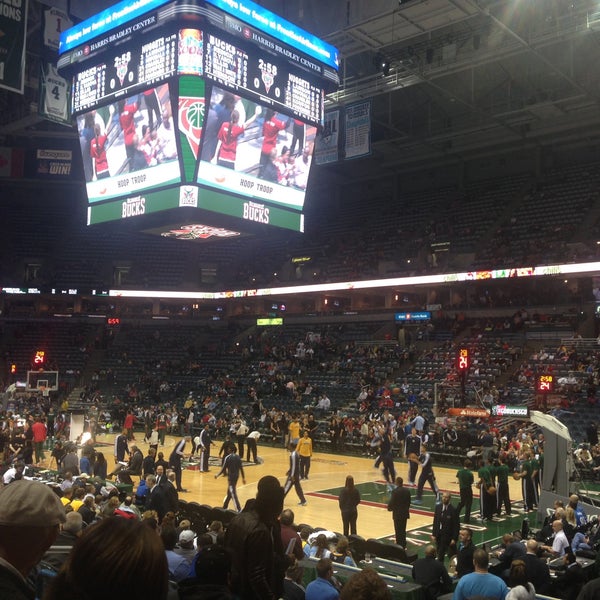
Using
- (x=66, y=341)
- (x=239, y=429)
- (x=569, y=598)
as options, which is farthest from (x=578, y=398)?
(x=66, y=341)

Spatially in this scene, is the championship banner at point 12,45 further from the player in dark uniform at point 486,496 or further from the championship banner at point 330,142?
the player in dark uniform at point 486,496

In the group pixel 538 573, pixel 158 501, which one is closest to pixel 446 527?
pixel 538 573

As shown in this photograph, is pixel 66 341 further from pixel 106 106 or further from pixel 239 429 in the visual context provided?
pixel 106 106

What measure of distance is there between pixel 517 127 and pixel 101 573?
1491 inches

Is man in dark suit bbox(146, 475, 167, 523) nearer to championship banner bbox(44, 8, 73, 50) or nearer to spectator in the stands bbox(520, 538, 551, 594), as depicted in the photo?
spectator in the stands bbox(520, 538, 551, 594)

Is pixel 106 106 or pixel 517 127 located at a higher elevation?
pixel 517 127

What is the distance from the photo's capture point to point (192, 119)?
1465 centimetres

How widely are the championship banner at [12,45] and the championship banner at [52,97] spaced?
4.16 m

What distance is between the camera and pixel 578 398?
25.2m

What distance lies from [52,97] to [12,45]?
188 inches

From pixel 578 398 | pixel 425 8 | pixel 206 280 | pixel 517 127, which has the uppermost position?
pixel 517 127

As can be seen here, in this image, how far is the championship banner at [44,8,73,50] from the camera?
19.6 meters

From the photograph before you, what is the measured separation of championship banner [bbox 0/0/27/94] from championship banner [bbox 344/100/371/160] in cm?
1072

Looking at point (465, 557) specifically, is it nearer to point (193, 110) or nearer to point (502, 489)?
point (502, 489)
